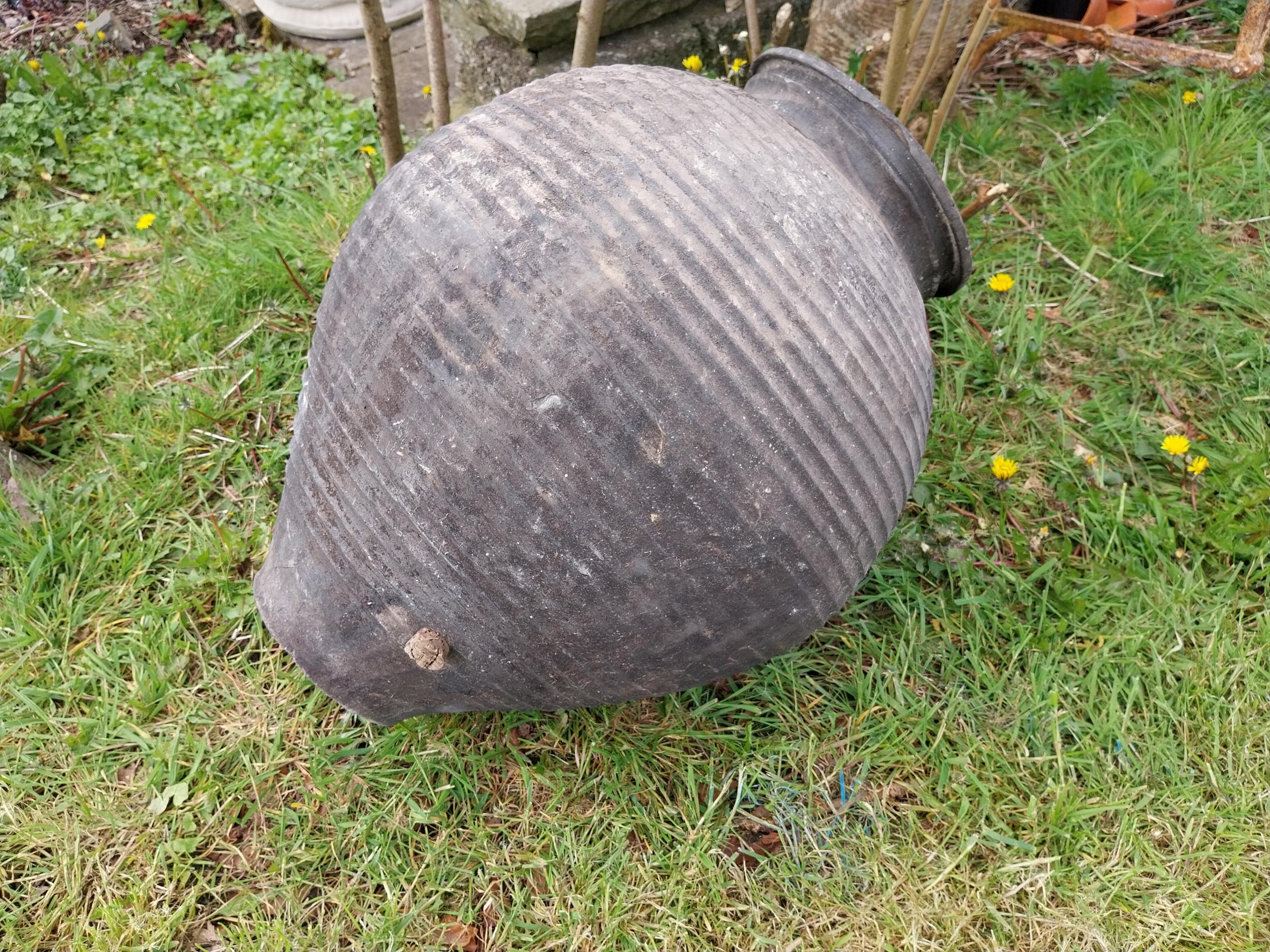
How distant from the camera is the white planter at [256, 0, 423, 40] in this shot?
3.52 meters

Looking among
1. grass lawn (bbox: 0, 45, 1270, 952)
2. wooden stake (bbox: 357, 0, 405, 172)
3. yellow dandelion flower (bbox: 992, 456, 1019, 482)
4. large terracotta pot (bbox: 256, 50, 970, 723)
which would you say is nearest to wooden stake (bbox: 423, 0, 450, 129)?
wooden stake (bbox: 357, 0, 405, 172)

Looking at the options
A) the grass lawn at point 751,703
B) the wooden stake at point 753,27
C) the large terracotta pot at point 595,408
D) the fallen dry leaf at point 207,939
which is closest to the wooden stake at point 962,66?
the grass lawn at point 751,703

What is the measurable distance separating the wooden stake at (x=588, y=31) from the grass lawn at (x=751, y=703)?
36.0 inches

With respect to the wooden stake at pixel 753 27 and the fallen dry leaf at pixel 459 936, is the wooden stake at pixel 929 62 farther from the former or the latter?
the fallen dry leaf at pixel 459 936

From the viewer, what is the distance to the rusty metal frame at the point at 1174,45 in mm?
2445

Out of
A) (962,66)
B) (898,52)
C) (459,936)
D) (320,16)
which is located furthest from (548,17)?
(459,936)

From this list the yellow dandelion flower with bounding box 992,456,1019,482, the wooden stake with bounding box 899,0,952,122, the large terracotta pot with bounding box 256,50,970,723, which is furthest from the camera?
the wooden stake with bounding box 899,0,952,122

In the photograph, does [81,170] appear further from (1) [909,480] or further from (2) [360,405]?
(1) [909,480]

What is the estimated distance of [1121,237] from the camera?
2.82m

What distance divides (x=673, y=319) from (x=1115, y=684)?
143cm

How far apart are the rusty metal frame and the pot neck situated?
1055mm

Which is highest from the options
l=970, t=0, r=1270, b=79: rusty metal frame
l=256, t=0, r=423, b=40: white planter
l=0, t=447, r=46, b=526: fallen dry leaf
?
l=970, t=0, r=1270, b=79: rusty metal frame

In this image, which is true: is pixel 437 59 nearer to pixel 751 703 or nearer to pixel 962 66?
pixel 962 66

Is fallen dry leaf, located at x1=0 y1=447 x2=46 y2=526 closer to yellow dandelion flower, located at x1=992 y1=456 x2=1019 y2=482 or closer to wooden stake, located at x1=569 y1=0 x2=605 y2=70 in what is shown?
wooden stake, located at x1=569 y1=0 x2=605 y2=70
